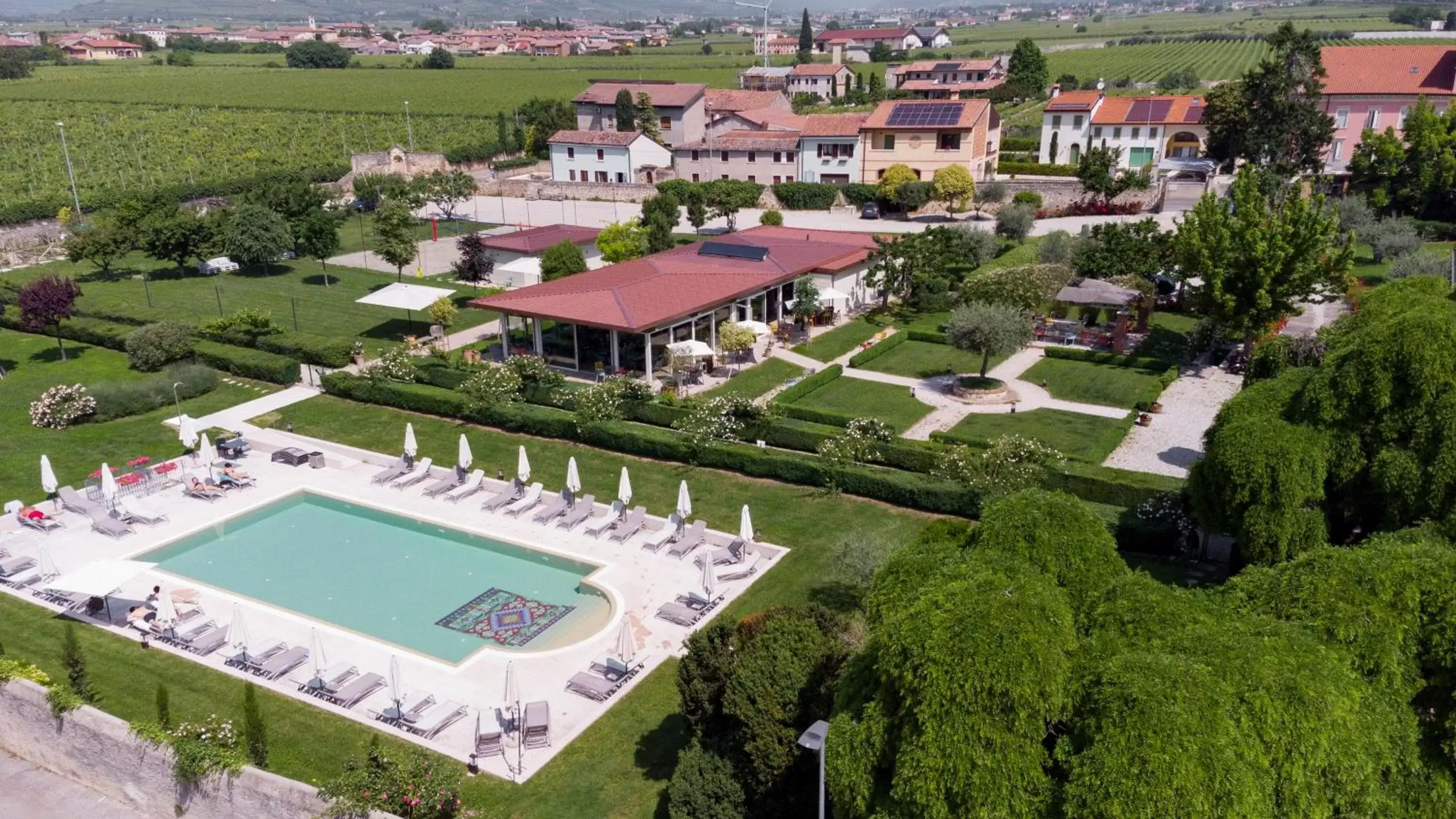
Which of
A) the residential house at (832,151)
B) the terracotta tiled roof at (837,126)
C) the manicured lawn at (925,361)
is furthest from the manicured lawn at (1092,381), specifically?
the terracotta tiled roof at (837,126)

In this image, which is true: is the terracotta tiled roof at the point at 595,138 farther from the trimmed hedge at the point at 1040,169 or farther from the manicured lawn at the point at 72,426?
the manicured lawn at the point at 72,426

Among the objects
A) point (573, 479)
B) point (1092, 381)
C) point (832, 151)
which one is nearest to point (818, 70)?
point (832, 151)

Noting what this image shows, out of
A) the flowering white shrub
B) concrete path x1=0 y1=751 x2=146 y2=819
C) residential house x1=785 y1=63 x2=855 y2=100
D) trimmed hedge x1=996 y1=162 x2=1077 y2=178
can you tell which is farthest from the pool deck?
residential house x1=785 y1=63 x2=855 y2=100

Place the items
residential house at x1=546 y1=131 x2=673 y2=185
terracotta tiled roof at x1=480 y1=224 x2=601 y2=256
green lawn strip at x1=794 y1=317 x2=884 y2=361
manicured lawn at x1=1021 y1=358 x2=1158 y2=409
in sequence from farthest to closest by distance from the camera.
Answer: residential house at x1=546 y1=131 x2=673 y2=185
terracotta tiled roof at x1=480 y1=224 x2=601 y2=256
green lawn strip at x1=794 y1=317 x2=884 y2=361
manicured lawn at x1=1021 y1=358 x2=1158 y2=409

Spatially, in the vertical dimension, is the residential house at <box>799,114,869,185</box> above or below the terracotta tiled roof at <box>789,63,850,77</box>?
below

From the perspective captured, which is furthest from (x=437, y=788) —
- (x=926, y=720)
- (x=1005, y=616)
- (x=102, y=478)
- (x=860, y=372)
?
(x=860, y=372)

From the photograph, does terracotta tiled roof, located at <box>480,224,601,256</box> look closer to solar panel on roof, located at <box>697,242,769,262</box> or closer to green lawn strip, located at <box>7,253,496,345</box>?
green lawn strip, located at <box>7,253,496,345</box>
